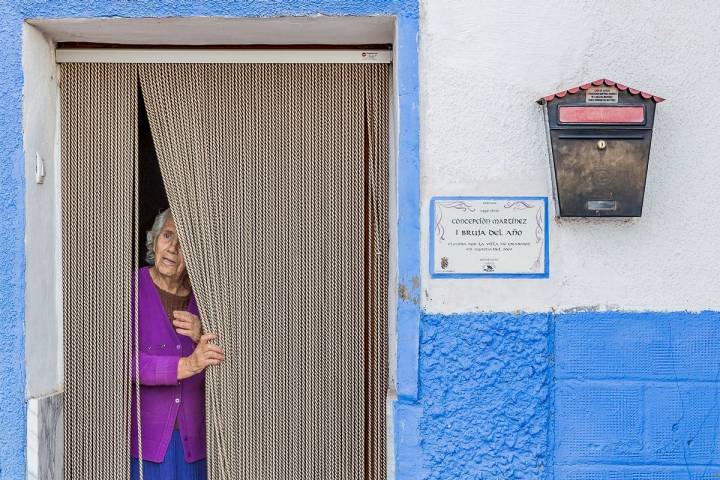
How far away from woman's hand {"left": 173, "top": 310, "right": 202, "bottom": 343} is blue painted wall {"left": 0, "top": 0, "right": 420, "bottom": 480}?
25.0 inches

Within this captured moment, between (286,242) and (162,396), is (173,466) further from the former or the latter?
(286,242)

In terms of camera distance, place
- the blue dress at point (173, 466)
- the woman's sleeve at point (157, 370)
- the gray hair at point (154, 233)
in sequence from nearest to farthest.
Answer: the woman's sleeve at point (157, 370), the blue dress at point (173, 466), the gray hair at point (154, 233)

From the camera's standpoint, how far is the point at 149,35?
10.7ft

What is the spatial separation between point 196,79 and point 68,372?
1236 millimetres

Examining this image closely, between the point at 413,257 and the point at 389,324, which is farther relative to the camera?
the point at 389,324

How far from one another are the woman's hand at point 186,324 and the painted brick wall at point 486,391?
0.98 metres

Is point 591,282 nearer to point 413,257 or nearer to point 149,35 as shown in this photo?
point 413,257

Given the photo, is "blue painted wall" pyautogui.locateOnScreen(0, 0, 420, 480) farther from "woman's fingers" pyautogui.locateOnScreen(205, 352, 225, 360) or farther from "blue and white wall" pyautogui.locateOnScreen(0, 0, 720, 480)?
"woman's fingers" pyautogui.locateOnScreen(205, 352, 225, 360)

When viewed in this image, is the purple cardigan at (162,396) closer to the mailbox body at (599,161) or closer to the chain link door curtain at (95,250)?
the chain link door curtain at (95,250)

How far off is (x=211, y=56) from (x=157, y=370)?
1250 millimetres

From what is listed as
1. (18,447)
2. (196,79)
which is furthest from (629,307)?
(18,447)

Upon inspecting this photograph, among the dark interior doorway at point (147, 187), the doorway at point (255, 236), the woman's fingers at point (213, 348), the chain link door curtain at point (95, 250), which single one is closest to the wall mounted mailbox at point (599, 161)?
the doorway at point (255, 236)

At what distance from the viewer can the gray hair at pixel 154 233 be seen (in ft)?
12.1

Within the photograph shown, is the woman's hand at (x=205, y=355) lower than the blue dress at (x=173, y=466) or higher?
higher
